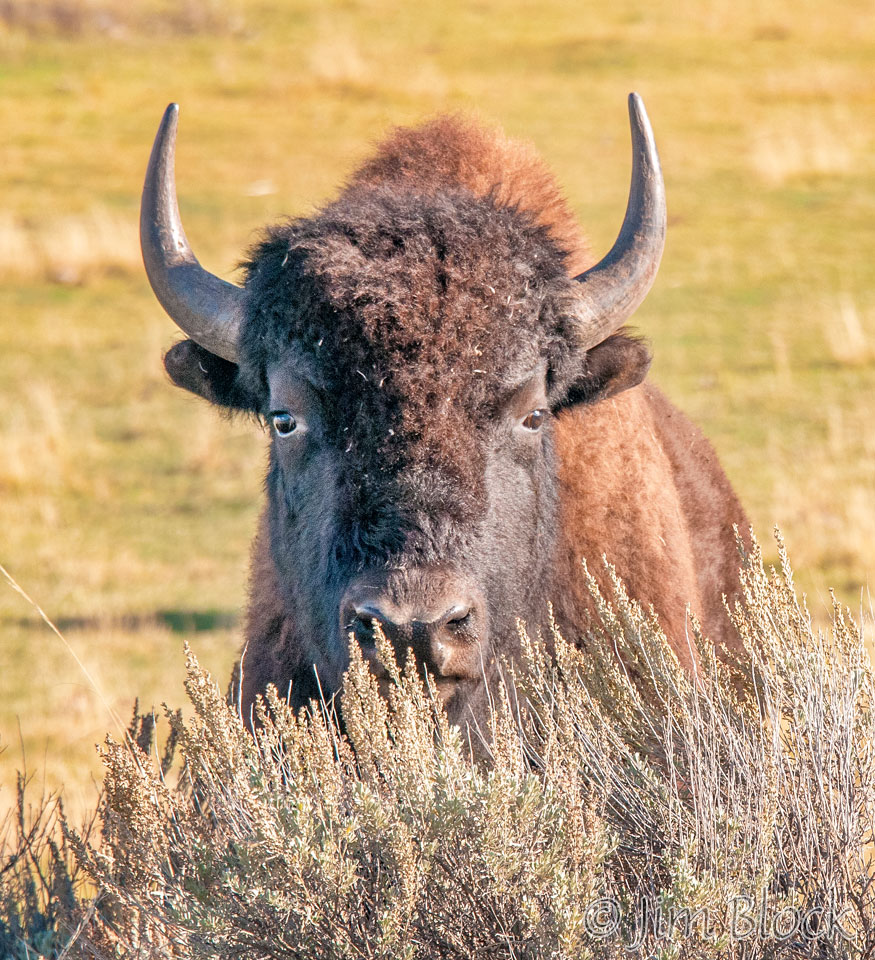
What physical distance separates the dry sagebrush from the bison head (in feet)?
1.15

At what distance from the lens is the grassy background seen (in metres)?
10.8

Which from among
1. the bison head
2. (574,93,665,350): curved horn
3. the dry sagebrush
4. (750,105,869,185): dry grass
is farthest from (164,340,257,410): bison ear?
(750,105,869,185): dry grass

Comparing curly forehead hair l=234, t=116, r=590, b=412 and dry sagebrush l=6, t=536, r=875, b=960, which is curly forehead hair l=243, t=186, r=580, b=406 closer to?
A: curly forehead hair l=234, t=116, r=590, b=412

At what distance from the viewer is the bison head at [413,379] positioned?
12.5ft

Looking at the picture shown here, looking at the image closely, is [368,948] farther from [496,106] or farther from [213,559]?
[496,106]

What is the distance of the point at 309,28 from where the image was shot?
4066 cm

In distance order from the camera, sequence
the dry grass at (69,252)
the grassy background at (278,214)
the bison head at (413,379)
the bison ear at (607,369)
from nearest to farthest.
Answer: the bison head at (413,379) < the bison ear at (607,369) < the grassy background at (278,214) < the dry grass at (69,252)

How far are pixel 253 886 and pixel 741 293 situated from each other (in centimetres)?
1695

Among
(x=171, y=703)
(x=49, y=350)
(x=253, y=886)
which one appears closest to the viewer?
(x=253, y=886)

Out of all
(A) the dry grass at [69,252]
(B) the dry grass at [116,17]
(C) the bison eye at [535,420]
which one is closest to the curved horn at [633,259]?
(C) the bison eye at [535,420]

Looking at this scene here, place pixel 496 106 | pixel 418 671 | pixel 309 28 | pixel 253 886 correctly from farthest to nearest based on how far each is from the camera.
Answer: pixel 309 28, pixel 496 106, pixel 418 671, pixel 253 886

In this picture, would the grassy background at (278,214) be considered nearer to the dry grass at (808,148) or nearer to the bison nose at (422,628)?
the dry grass at (808,148)

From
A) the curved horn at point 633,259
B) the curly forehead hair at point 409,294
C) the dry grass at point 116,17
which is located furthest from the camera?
the dry grass at point 116,17

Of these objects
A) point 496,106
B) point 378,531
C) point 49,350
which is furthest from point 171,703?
point 496,106
